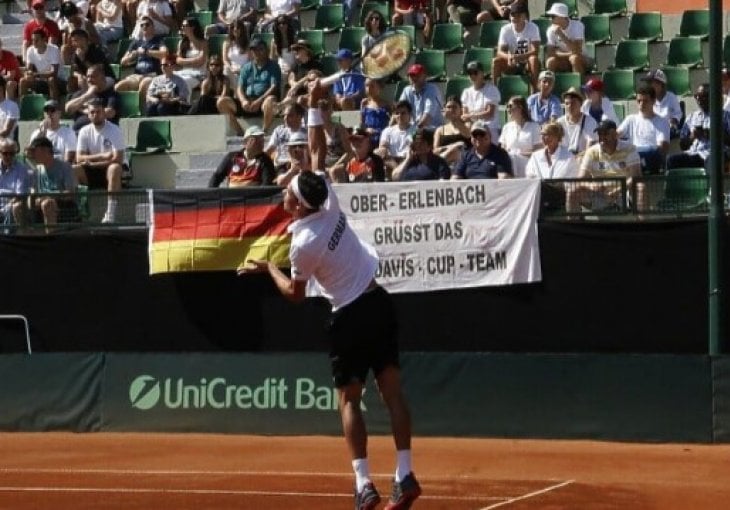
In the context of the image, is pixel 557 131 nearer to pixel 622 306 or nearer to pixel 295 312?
pixel 622 306

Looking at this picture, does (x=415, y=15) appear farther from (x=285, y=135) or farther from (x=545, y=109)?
(x=285, y=135)

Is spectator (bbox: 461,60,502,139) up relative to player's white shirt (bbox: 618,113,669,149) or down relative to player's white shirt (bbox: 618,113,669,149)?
up

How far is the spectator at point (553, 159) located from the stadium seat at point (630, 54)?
4082mm

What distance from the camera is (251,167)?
17.4 m

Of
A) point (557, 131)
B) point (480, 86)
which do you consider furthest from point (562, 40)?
point (557, 131)

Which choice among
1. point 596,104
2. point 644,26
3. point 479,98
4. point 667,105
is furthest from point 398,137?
point 644,26

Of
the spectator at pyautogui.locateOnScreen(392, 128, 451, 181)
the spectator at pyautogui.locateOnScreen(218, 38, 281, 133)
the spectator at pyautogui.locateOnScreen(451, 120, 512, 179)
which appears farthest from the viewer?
the spectator at pyautogui.locateOnScreen(218, 38, 281, 133)

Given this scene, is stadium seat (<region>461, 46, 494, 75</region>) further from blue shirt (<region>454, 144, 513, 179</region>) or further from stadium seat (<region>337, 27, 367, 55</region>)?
blue shirt (<region>454, 144, 513, 179</region>)

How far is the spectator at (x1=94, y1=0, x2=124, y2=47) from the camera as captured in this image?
23.5 meters

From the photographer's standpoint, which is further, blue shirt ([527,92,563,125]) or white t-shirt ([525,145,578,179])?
blue shirt ([527,92,563,125])

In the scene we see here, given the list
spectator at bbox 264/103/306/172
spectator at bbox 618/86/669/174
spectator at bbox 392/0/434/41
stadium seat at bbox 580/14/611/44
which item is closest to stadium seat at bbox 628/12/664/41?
stadium seat at bbox 580/14/611/44

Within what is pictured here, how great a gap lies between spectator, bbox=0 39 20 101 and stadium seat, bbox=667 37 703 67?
28.4 ft

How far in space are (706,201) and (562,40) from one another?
495 cm

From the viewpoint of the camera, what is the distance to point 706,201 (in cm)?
1553
